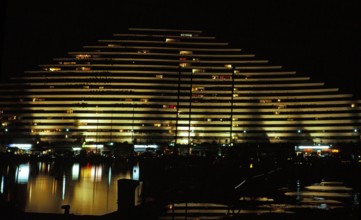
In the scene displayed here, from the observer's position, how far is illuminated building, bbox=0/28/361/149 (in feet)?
379

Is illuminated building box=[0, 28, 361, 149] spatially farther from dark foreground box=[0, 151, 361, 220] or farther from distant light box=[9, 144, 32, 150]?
dark foreground box=[0, 151, 361, 220]

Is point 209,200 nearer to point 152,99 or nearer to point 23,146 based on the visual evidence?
point 152,99

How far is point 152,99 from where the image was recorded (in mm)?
119875

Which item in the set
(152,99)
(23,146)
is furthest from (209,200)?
(23,146)

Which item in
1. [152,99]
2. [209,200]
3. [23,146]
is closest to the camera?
[209,200]

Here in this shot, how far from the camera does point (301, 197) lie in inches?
804

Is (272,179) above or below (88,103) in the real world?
below

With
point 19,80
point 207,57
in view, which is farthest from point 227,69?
point 19,80

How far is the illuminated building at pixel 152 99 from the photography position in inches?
4547

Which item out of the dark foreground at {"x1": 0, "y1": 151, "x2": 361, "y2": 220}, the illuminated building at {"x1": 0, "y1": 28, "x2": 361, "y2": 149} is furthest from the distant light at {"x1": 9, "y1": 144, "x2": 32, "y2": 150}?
the dark foreground at {"x1": 0, "y1": 151, "x2": 361, "y2": 220}

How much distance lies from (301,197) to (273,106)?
3853 inches

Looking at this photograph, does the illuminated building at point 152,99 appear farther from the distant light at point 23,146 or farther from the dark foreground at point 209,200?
the dark foreground at point 209,200

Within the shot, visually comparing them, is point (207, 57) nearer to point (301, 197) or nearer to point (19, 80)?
point (19, 80)

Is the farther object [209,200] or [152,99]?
[152,99]
